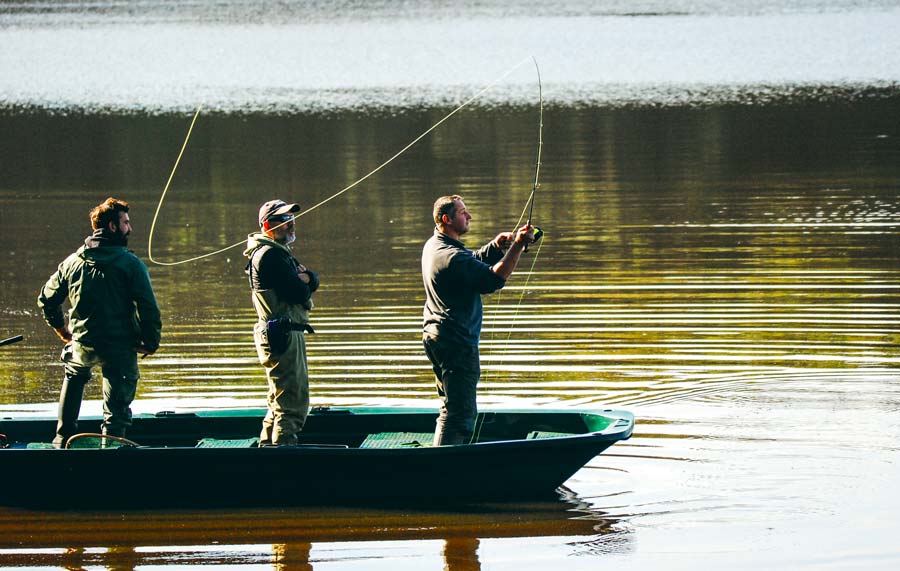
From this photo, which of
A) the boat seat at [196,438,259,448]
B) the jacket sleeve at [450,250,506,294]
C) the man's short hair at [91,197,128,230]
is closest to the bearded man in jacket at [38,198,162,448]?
the man's short hair at [91,197,128,230]

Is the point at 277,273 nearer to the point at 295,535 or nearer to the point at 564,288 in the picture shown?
A: the point at 295,535

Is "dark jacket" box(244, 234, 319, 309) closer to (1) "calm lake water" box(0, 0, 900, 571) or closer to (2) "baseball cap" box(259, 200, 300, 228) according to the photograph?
(2) "baseball cap" box(259, 200, 300, 228)

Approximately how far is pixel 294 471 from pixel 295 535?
0.42m

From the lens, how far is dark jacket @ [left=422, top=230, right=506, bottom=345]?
7934mm

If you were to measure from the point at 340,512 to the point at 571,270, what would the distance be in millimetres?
8296

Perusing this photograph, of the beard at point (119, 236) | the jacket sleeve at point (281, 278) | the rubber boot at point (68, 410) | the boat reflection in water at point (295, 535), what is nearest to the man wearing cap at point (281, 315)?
the jacket sleeve at point (281, 278)

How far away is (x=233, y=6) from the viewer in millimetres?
97750

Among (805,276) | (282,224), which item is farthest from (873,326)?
(282,224)

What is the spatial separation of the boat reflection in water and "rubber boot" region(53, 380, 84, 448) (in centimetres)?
43

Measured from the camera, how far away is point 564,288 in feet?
49.5

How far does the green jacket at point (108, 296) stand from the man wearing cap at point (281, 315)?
2.07 feet

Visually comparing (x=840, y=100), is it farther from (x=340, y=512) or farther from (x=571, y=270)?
(x=340, y=512)

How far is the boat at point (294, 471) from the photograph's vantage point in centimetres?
800

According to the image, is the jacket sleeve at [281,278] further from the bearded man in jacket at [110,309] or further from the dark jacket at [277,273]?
the bearded man in jacket at [110,309]
